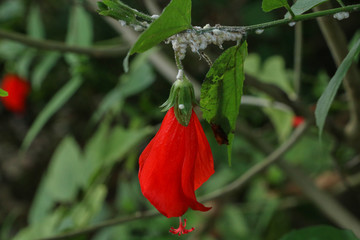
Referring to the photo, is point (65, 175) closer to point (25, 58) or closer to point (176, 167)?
point (25, 58)

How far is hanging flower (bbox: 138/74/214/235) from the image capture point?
34 cm

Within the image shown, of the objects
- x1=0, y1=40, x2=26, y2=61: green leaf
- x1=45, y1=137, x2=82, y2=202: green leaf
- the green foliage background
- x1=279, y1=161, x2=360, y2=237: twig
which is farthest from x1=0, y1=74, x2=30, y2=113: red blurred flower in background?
x1=279, y1=161, x2=360, y2=237: twig

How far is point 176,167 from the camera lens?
13.6 inches

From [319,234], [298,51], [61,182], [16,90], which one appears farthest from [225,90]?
[16,90]

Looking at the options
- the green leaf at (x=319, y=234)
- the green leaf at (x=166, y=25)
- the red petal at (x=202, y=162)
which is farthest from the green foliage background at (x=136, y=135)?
the green leaf at (x=166, y=25)

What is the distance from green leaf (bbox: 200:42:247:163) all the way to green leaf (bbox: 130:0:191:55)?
0.04 metres

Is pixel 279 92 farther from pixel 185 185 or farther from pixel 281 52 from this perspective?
pixel 281 52

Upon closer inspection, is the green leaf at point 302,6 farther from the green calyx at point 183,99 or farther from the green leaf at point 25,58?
the green leaf at point 25,58

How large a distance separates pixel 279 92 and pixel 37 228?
1.61 feet

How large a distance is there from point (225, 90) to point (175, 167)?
66 millimetres

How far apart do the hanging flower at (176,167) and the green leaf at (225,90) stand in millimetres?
17

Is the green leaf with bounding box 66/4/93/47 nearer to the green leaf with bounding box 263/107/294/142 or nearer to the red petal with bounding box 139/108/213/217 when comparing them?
the green leaf with bounding box 263/107/294/142

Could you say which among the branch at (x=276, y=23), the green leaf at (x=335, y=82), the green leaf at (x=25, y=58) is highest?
the branch at (x=276, y=23)

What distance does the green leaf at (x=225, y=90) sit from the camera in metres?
0.33
